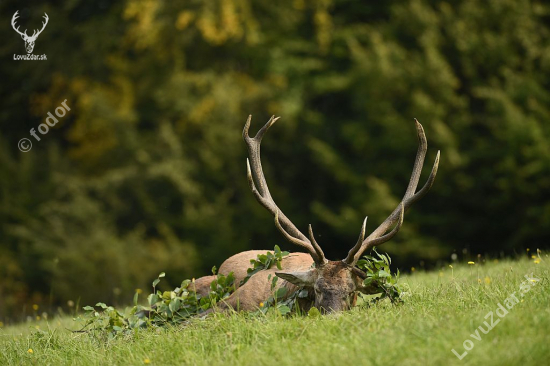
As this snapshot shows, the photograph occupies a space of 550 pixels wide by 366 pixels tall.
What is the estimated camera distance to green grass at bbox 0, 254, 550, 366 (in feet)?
13.7

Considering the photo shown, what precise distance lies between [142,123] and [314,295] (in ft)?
47.1

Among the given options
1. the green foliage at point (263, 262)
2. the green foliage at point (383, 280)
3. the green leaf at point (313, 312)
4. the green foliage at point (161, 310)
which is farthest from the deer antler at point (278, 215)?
the green foliage at point (161, 310)

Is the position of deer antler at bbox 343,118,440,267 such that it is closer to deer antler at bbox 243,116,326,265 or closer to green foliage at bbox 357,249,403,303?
green foliage at bbox 357,249,403,303

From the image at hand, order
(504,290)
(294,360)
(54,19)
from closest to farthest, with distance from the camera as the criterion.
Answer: (294,360) → (504,290) → (54,19)

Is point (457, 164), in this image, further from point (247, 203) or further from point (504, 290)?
point (504, 290)

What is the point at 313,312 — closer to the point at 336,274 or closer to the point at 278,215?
the point at 336,274

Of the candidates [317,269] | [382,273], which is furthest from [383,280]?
[317,269]

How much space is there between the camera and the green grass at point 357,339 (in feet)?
13.7

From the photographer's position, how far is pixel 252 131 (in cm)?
1758

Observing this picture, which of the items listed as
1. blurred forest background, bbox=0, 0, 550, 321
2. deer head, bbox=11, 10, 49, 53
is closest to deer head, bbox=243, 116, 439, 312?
blurred forest background, bbox=0, 0, 550, 321

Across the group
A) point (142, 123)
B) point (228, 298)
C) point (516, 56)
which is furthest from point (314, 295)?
point (142, 123)

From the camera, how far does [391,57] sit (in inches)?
667

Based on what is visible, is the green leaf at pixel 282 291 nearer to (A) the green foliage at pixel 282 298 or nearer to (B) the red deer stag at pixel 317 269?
(A) the green foliage at pixel 282 298

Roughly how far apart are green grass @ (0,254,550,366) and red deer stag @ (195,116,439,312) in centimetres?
25
